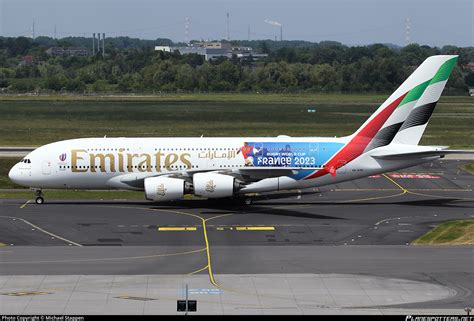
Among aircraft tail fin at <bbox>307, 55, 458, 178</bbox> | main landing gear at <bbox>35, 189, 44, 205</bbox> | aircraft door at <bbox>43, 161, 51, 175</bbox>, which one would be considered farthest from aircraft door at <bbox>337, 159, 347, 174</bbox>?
A: main landing gear at <bbox>35, 189, 44, 205</bbox>

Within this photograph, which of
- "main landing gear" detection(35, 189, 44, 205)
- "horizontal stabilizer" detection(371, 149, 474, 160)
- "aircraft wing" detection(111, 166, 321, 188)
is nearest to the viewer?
"horizontal stabilizer" detection(371, 149, 474, 160)

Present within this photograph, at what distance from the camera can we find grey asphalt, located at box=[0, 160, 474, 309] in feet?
156

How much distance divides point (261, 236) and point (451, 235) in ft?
37.9

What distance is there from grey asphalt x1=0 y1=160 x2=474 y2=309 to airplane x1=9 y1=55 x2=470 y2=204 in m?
2.01

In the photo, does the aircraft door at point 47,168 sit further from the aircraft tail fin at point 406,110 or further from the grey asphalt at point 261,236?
the aircraft tail fin at point 406,110

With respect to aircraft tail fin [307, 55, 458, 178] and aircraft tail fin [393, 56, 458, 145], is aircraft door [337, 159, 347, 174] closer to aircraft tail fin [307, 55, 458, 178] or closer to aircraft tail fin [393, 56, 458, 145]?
aircraft tail fin [307, 55, 458, 178]

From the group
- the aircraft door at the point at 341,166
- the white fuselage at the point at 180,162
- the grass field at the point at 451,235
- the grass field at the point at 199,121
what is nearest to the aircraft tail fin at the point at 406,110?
the white fuselage at the point at 180,162

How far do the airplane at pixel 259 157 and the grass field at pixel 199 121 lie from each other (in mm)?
47121

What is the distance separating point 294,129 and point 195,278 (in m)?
94.0

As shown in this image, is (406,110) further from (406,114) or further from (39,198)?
(39,198)

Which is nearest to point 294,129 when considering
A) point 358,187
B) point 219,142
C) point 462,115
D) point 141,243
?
point 462,115

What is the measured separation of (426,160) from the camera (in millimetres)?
67938

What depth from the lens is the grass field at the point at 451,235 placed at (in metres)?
55.2

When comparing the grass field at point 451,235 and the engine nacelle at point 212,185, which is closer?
the grass field at point 451,235
